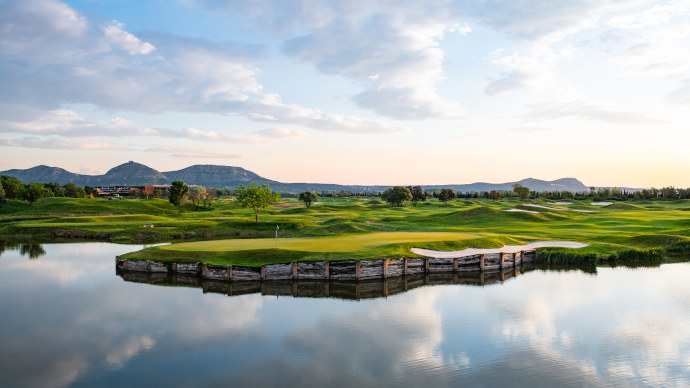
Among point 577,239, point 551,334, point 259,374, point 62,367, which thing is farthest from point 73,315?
point 577,239

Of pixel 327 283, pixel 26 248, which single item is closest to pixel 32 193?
pixel 26 248

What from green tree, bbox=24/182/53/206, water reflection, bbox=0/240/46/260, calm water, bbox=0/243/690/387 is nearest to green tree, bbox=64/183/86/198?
green tree, bbox=24/182/53/206

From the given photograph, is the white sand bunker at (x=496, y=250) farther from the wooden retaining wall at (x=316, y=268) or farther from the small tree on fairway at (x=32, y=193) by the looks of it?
the small tree on fairway at (x=32, y=193)

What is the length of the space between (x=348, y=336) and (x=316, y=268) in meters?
11.1

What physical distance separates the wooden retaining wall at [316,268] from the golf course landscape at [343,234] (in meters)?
0.87

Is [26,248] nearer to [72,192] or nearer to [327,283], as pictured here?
[327,283]

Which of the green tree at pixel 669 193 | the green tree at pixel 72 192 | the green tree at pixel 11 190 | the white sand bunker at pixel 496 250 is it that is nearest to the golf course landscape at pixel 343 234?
the white sand bunker at pixel 496 250

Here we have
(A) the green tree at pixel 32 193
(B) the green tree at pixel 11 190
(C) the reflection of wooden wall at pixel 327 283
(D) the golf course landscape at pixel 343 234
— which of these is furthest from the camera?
(B) the green tree at pixel 11 190

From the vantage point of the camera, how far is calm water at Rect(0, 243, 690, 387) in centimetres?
1630

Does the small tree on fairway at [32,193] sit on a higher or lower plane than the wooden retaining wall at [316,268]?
higher

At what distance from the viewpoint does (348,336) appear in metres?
20.3

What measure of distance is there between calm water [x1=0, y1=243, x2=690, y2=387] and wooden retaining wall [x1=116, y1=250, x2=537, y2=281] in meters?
2.68

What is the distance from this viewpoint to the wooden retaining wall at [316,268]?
30656 millimetres

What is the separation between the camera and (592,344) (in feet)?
63.3
